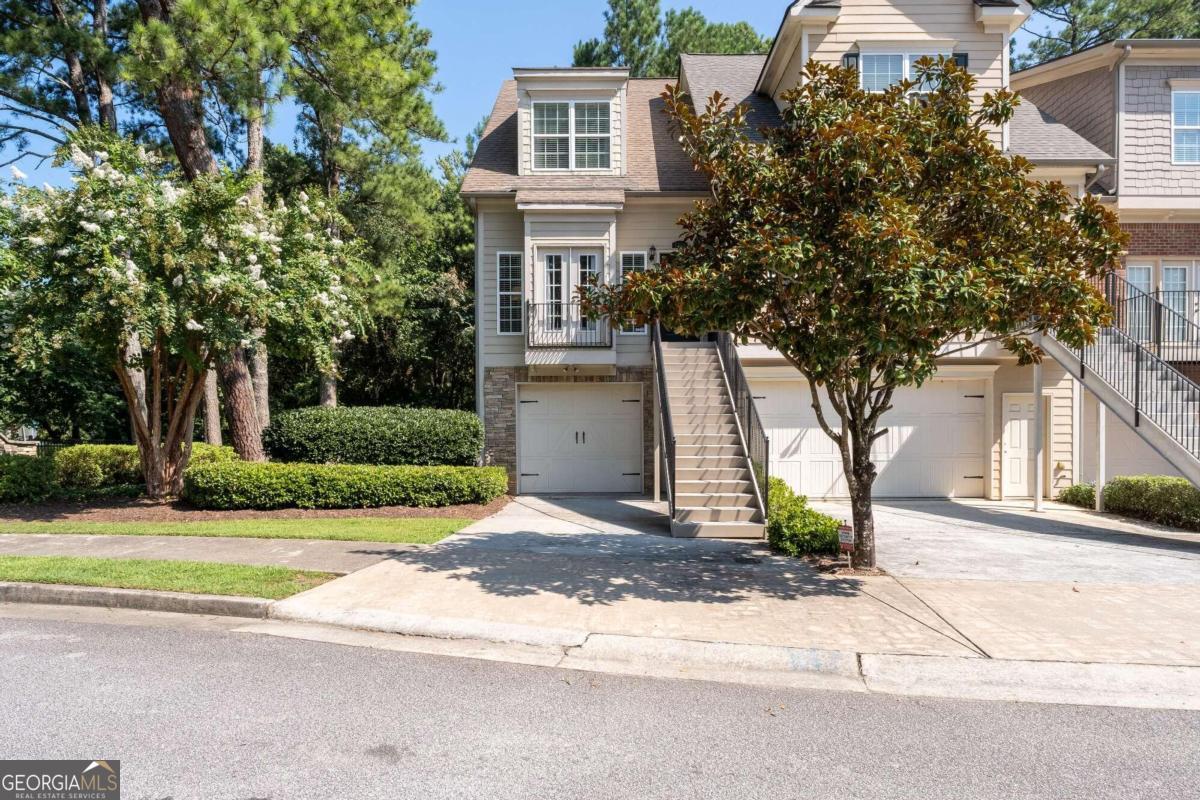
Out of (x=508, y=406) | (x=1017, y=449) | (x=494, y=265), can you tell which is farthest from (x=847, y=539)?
(x=494, y=265)

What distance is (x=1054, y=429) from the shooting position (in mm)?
14688

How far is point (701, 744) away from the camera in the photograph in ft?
13.4

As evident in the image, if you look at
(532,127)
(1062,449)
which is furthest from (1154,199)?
(532,127)

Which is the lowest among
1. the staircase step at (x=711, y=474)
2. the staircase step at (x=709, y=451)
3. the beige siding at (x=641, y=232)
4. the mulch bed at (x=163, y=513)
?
the mulch bed at (x=163, y=513)

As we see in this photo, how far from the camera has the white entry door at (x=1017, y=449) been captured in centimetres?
1473

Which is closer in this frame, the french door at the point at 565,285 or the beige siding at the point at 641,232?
the french door at the point at 565,285

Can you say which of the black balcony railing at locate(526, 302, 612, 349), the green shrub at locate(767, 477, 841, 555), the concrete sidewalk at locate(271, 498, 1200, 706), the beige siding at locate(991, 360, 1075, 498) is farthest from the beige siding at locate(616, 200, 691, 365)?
the beige siding at locate(991, 360, 1075, 498)

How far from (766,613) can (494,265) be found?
1125 cm

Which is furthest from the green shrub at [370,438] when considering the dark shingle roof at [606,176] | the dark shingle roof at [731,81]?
the dark shingle roof at [731,81]

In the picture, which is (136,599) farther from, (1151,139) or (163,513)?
(1151,139)

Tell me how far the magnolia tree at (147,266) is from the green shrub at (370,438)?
225 cm

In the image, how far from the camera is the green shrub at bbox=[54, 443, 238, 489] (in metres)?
13.9

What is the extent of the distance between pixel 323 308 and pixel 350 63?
472 centimetres

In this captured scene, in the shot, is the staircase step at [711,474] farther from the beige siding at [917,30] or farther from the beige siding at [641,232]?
the beige siding at [917,30]
